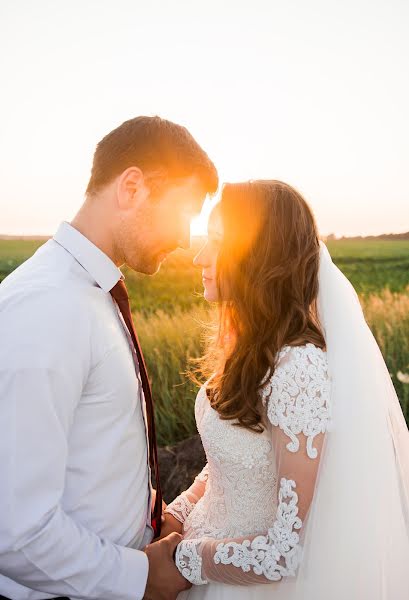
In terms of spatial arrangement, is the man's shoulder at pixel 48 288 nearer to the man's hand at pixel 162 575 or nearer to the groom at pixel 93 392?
the groom at pixel 93 392

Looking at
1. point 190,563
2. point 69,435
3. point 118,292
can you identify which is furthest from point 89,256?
point 190,563

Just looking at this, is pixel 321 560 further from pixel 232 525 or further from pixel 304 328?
pixel 304 328

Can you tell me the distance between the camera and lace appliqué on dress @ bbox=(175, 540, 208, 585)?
7.63 ft

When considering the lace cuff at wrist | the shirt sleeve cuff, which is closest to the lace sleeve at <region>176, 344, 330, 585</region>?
the shirt sleeve cuff

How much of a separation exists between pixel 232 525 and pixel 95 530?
0.66 m

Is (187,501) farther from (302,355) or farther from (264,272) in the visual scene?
(264,272)

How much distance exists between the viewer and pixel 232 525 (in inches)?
101

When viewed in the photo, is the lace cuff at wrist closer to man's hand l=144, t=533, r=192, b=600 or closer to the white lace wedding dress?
the white lace wedding dress

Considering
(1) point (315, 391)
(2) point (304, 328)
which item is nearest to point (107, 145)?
(2) point (304, 328)

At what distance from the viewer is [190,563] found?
234 cm

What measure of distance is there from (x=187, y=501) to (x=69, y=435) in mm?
1046

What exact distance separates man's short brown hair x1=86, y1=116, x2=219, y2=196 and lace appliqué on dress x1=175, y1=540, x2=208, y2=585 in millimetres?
1510

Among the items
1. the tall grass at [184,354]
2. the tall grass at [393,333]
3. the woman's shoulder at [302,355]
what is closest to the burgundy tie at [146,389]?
the woman's shoulder at [302,355]

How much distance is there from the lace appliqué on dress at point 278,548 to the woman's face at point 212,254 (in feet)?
3.02
